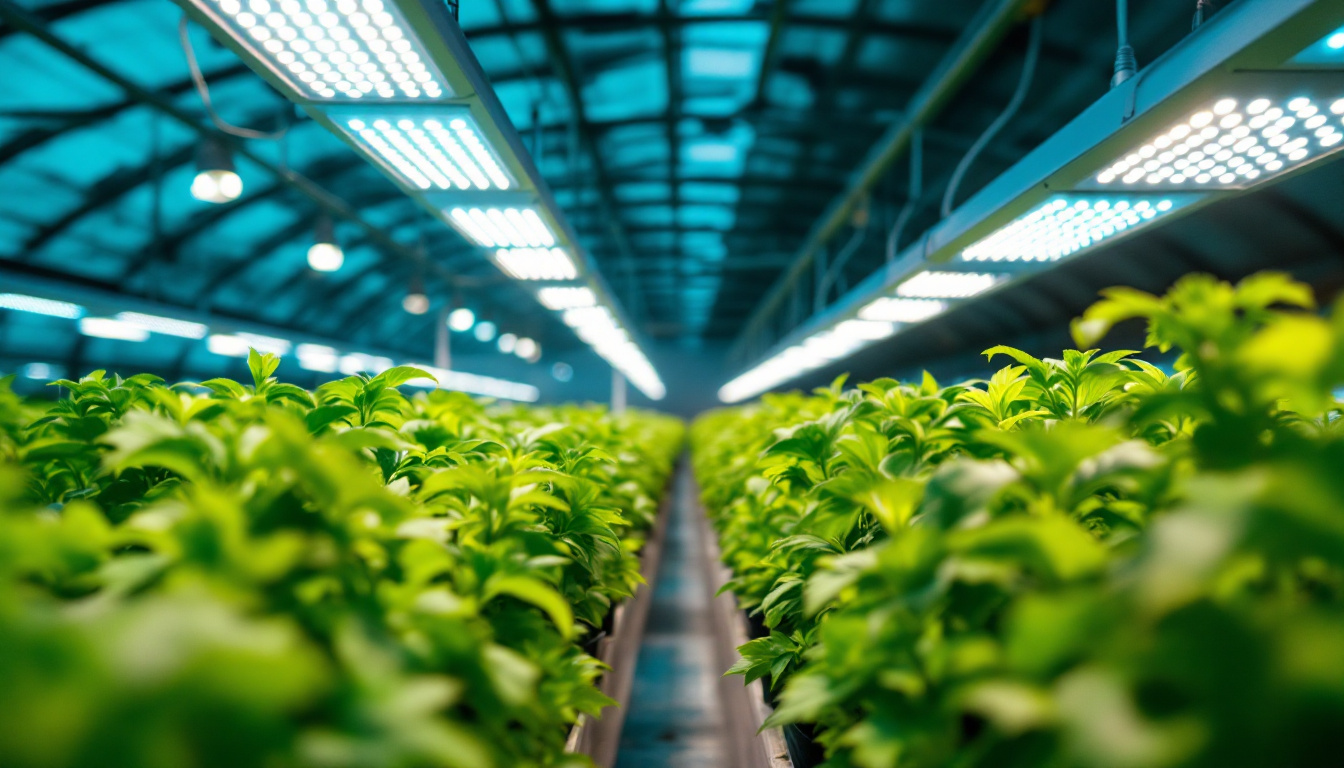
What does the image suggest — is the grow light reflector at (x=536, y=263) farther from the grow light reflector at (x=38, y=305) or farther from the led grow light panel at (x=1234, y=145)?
the grow light reflector at (x=38, y=305)

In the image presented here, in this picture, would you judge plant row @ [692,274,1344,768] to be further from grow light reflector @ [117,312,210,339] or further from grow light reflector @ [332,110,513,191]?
grow light reflector @ [117,312,210,339]

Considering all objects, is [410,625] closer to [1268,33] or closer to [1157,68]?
[1268,33]

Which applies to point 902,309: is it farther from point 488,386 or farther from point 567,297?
point 488,386

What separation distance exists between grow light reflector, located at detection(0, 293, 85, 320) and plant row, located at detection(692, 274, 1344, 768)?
4554 millimetres

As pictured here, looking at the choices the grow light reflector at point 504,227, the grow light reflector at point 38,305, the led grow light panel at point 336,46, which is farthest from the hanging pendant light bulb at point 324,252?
the led grow light panel at point 336,46

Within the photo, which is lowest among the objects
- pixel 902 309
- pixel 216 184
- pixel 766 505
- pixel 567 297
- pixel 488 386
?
pixel 766 505

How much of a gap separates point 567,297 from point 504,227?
165cm

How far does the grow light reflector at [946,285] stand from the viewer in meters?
2.91

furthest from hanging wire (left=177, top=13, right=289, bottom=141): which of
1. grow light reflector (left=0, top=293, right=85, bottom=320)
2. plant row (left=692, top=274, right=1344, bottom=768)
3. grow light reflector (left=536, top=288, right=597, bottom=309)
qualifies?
plant row (left=692, top=274, right=1344, bottom=768)

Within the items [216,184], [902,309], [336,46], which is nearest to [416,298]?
[216,184]

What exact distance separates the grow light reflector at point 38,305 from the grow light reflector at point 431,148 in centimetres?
290

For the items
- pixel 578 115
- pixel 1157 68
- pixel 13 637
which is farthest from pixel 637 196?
pixel 13 637

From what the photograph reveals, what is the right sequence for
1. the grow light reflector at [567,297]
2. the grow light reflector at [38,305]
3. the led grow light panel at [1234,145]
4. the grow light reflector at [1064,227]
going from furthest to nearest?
the grow light reflector at [567,297] → the grow light reflector at [38,305] → the grow light reflector at [1064,227] → the led grow light panel at [1234,145]

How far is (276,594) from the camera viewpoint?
60cm
